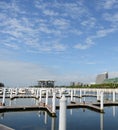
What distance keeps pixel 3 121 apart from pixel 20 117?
13.2 feet

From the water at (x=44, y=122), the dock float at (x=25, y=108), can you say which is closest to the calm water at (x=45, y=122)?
the water at (x=44, y=122)

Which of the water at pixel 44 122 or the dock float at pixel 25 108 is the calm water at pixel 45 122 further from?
the dock float at pixel 25 108

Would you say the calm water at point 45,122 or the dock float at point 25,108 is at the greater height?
the dock float at point 25,108

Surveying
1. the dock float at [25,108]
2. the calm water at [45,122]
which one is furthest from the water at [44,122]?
the dock float at [25,108]

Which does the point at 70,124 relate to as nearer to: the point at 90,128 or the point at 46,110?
the point at 90,128

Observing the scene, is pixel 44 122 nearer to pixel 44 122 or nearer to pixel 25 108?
pixel 44 122

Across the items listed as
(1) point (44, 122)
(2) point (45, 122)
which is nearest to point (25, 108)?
(1) point (44, 122)

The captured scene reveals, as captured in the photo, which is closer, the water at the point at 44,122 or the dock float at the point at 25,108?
the water at the point at 44,122

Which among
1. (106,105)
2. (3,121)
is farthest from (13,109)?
(106,105)

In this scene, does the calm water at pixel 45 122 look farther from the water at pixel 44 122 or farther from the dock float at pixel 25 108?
the dock float at pixel 25 108

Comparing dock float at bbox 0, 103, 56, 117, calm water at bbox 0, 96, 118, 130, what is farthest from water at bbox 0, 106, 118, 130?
→ dock float at bbox 0, 103, 56, 117

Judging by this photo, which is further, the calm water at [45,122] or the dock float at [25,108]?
the dock float at [25,108]

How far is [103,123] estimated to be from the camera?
39125 millimetres

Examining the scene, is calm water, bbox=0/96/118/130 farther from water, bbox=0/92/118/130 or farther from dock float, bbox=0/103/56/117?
dock float, bbox=0/103/56/117
